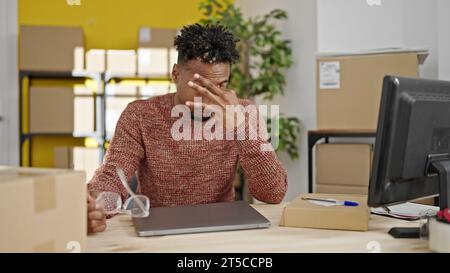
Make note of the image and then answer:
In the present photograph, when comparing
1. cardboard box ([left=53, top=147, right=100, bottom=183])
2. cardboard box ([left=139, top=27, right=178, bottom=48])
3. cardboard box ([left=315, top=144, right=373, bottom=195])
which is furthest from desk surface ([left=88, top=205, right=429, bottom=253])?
cardboard box ([left=139, top=27, right=178, bottom=48])

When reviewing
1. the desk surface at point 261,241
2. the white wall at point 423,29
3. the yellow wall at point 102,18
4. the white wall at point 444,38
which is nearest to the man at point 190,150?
the desk surface at point 261,241

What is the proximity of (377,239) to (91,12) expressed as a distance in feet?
10.2

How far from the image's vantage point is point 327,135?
241cm

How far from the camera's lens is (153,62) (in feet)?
10.7

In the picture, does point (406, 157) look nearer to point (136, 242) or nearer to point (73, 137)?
point (136, 242)

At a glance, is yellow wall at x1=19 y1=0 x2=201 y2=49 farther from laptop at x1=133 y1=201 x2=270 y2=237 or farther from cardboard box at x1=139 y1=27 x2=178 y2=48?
laptop at x1=133 y1=201 x2=270 y2=237

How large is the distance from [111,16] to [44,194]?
3059 millimetres

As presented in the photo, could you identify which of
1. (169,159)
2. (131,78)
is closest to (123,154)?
(169,159)

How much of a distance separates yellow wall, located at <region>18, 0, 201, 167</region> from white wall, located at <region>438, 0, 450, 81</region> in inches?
78.4

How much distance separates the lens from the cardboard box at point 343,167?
2.29m

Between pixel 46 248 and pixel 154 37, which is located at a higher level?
pixel 154 37

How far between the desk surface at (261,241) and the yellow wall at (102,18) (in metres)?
2.61

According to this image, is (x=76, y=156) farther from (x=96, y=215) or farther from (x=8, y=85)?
(x=96, y=215)

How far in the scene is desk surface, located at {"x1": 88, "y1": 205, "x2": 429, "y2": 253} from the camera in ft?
2.68
